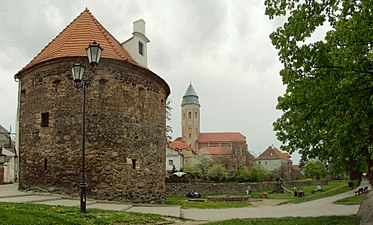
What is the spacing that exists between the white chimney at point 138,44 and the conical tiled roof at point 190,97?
99.5m

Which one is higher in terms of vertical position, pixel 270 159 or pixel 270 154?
pixel 270 154

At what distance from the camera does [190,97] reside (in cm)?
12381

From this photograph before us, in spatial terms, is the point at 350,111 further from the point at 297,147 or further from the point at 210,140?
the point at 210,140

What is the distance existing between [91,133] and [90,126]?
334mm

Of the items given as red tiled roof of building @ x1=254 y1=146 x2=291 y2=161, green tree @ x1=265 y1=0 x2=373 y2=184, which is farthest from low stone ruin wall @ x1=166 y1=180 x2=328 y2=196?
red tiled roof of building @ x1=254 y1=146 x2=291 y2=161

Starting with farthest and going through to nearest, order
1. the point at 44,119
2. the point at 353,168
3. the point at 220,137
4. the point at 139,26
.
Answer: the point at 220,137 < the point at 139,26 < the point at 353,168 < the point at 44,119

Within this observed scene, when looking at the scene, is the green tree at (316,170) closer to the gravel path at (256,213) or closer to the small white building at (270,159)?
the small white building at (270,159)

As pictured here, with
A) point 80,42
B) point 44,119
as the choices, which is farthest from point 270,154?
point 44,119

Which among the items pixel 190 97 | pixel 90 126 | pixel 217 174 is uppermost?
pixel 190 97

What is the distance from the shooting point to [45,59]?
1838cm

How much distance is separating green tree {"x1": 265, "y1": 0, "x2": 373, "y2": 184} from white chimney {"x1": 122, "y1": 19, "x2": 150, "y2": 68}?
12200 millimetres

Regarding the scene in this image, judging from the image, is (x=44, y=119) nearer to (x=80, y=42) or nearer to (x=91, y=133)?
(x=91, y=133)

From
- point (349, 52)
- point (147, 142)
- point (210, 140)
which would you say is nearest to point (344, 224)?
point (349, 52)

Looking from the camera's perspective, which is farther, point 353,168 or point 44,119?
point 353,168
